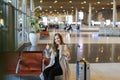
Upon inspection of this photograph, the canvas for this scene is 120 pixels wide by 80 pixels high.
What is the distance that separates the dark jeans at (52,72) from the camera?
610 centimetres

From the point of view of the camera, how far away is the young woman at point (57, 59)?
611cm

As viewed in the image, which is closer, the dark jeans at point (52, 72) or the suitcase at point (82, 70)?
the suitcase at point (82, 70)

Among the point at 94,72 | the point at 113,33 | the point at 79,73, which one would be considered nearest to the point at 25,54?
the point at 79,73

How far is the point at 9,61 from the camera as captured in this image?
7637 mm

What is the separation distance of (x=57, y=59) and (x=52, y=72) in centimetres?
28

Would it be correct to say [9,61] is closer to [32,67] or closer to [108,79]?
[32,67]

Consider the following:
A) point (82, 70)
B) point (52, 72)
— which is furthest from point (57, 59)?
point (82, 70)

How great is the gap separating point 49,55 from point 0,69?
3.28ft

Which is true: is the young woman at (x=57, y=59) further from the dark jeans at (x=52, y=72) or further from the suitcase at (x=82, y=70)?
the suitcase at (x=82, y=70)

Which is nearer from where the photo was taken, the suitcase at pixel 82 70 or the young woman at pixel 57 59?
the suitcase at pixel 82 70

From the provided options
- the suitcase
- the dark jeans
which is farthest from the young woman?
the suitcase

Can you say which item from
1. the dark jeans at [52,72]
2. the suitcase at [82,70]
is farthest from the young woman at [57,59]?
the suitcase at [82,70]

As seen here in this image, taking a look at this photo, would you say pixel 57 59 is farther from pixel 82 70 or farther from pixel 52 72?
pixel 82 70

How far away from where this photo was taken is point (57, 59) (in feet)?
20.4
